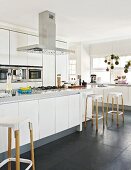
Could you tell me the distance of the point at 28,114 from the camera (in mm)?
2938

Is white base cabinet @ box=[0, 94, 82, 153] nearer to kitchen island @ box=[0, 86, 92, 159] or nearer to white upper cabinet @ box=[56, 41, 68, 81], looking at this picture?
kitchen island @ box=[0, 86, 92, 159]

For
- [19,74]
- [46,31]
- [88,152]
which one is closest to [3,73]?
[19,74]

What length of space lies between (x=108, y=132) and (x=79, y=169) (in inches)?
71.4

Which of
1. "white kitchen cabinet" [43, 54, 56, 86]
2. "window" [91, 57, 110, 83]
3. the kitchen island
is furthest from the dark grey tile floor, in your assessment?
"window" [91, 57, 110, 83]

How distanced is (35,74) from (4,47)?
1.24m

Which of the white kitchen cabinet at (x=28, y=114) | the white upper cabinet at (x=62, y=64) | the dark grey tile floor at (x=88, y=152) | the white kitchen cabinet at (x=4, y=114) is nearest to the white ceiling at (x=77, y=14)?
the white upper cabinet at (x=62, y=64)

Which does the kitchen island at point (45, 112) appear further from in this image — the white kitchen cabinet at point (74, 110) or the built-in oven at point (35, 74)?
the built-in oven at point (35, 74)

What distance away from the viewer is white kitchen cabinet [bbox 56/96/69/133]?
352 cm

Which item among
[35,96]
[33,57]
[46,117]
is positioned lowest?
[46,117]

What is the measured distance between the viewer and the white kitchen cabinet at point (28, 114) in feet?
9.36

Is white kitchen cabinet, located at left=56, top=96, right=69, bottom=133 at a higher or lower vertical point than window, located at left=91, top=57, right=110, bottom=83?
lower

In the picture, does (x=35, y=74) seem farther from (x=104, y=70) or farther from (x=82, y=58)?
(x=104, y=70)

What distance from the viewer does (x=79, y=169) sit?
2.54 metres

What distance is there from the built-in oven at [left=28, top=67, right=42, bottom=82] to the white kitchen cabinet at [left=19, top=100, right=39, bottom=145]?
2726mm
